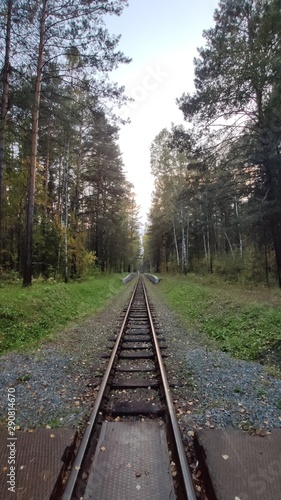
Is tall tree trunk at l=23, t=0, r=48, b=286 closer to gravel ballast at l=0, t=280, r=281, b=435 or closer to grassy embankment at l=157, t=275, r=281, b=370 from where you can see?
gravel ballast at l=0, t=280, r=281, b=435

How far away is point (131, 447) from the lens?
272 centimetres

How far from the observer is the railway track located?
216cm

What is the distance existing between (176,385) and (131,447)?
1567 mm

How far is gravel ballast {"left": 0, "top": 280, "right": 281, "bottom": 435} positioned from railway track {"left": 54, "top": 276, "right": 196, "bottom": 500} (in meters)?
0.24

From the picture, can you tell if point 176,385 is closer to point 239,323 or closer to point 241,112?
point 239,323

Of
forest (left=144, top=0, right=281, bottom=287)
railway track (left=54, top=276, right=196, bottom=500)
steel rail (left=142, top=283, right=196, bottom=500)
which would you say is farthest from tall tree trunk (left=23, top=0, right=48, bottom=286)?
steel rail (left=142, top=283, right=196, bottom=500)

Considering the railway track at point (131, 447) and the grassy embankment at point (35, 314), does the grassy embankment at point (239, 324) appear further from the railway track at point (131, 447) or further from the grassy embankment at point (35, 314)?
the grassy embankment at point (35, 314)

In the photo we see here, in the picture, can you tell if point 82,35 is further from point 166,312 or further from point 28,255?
point 166,312

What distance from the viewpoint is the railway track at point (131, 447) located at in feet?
7.10

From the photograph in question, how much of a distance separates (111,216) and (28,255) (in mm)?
12726

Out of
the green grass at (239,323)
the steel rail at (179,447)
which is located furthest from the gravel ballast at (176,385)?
the green grass at (239,323)

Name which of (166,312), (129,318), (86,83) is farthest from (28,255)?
(86,83)

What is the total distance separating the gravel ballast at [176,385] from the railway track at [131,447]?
24 cm

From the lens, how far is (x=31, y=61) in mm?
10844
